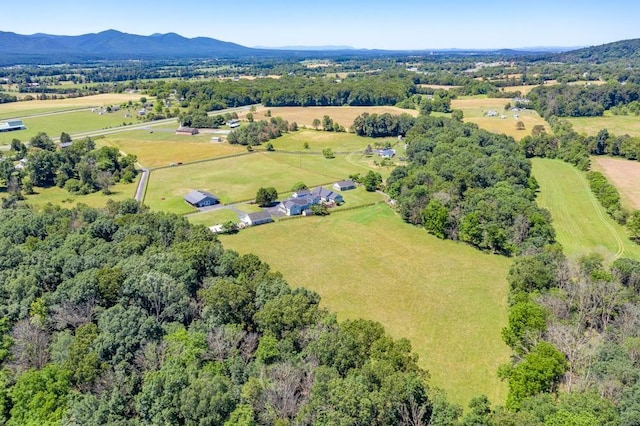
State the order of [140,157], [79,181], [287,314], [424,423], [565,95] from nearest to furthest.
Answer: [424,423] → [287,314] → [79,181] → [140,157] → [565,95]

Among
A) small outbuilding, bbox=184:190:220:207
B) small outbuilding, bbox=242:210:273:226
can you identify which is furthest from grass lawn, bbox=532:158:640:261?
small outbuilding, bbox=184:190:220:207

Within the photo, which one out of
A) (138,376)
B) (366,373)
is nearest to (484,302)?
(366,373)

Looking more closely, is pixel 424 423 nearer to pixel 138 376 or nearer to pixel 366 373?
pixel 366 373

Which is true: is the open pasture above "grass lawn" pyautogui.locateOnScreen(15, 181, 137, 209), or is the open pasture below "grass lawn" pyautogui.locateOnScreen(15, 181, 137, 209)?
above

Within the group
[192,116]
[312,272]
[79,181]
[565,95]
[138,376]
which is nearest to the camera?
[138,376]

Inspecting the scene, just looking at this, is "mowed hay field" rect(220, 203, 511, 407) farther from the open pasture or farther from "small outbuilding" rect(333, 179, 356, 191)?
the open pasture

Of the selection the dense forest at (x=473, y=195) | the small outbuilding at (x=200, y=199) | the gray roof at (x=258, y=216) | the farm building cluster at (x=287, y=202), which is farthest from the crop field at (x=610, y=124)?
the small outbuilding at (x=200, y=199)
